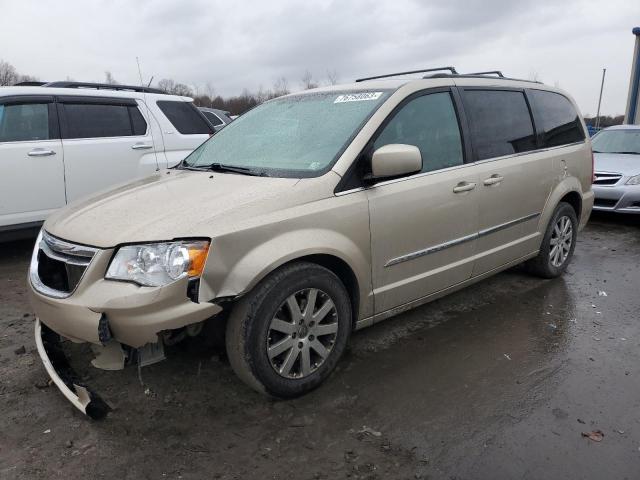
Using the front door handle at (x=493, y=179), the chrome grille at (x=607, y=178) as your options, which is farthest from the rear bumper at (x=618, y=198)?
the front door handle at (x=493, y=179)

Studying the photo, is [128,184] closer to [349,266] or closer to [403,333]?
[349,266]

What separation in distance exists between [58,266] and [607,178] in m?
7.41

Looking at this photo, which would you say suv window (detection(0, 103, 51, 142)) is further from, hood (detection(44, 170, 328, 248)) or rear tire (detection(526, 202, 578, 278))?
rear tire (detection(526, 202, 578, 278))

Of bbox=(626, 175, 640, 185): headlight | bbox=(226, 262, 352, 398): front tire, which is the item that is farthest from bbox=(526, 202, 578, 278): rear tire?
bbox=(626, 175, 640, 185): headlight

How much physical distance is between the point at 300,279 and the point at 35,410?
5.26 ft

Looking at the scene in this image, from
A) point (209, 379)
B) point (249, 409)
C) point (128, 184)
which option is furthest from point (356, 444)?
point (128, 184)

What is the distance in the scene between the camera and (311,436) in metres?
2.57

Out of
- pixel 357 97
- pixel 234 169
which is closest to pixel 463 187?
pixel 357 97

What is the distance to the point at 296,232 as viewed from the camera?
273cm

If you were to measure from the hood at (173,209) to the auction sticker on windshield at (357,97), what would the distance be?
87 centimetres

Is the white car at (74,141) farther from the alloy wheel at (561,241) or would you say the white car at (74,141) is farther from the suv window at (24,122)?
the alloy wheel at (561,241)

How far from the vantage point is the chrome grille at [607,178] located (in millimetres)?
7387

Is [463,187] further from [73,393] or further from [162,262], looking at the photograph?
[73,393]

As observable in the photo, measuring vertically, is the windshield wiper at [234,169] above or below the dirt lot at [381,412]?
above
